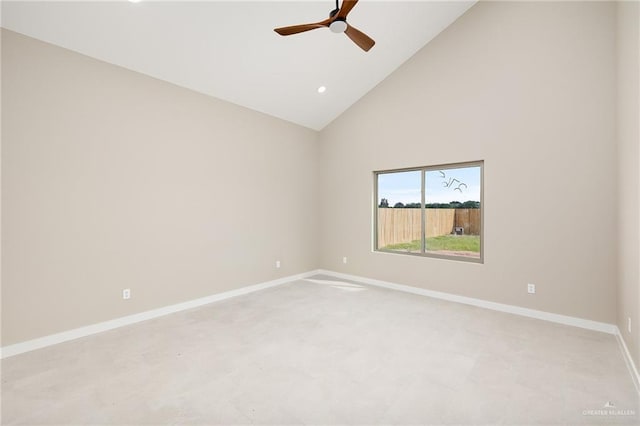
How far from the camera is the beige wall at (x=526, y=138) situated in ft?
10.5

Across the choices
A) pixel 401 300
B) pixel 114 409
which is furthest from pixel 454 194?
pixel 114 409

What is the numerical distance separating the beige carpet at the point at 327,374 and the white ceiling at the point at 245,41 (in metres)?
2.97

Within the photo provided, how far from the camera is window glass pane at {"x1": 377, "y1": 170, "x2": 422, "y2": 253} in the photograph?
4812mm

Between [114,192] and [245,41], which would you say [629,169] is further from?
[114,192]

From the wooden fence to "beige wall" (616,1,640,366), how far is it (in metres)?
1.54

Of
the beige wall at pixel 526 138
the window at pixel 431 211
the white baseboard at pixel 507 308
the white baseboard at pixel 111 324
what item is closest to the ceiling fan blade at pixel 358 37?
the beige wall at pixel 526 138

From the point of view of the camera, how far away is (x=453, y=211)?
4.43 metres

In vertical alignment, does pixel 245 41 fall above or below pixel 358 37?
above

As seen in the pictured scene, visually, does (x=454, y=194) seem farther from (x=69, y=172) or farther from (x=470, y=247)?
(x=69, y=172)

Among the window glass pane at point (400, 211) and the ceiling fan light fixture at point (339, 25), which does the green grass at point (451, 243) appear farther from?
the ceiling fan light fixture at point (339, 25)

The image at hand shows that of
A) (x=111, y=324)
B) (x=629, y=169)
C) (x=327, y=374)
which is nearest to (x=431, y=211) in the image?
(x=629, y=169)

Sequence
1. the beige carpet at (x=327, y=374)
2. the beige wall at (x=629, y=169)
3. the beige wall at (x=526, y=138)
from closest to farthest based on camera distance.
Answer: the beige carpet at (x=327, y=374)
the beige wall at (x=629, y=169)
the beige wall at (x=526, y=138)

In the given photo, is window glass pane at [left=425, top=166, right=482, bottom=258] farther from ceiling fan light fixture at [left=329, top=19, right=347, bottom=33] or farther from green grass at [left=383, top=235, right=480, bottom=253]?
ceiling fan light fixture at [left=329, top=19, right=347, bottom=33]

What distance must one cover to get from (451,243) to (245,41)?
151 inches
